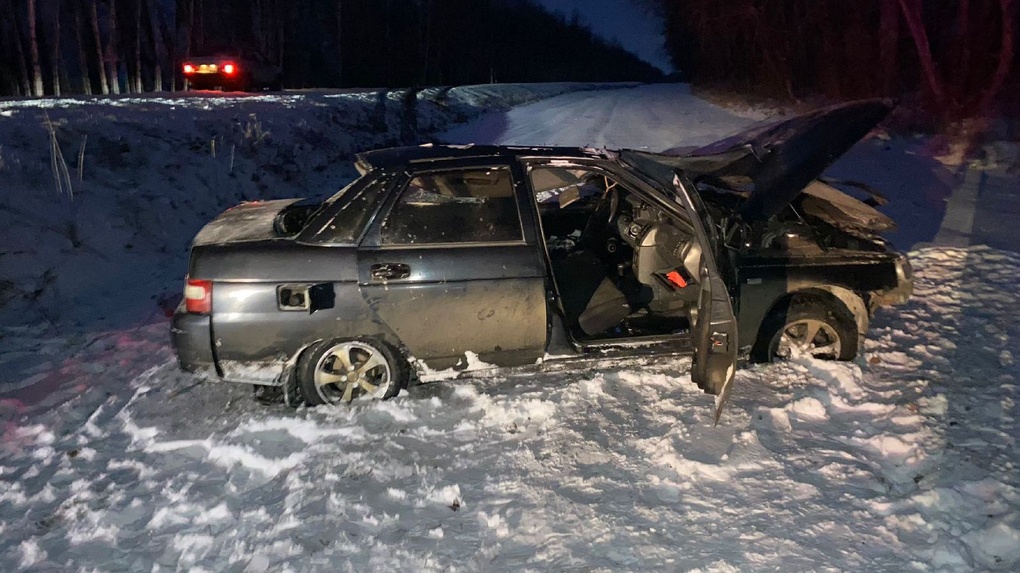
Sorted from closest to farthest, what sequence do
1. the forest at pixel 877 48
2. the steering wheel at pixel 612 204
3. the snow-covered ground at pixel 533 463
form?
the snow-covered ground at pixel 533 463 → the steering wheel at pixel 612 204 → the forest at pixel 877 48

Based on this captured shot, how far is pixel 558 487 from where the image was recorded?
3.58 meters

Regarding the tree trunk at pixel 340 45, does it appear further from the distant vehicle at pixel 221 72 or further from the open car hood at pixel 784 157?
the open car hood at pixel 784 157

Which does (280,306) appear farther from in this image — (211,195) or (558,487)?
(211,195)

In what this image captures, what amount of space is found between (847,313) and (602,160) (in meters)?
2.06

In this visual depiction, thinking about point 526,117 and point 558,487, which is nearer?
point 558,487

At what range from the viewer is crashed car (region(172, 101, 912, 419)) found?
4.05 m

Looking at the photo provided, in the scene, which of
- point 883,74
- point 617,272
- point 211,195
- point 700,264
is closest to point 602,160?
point 700,264

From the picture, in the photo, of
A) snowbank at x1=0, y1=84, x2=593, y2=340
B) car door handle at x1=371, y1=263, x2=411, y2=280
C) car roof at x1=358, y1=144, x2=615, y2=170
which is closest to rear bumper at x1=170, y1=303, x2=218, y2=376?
car door handle at x1=371, y1=263, x2=411, y2=280

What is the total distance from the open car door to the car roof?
0.78 m

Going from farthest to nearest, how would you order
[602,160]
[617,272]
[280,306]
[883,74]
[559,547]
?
[883,74]
[617,272]
[602,160]
[280,306]
[559,547]

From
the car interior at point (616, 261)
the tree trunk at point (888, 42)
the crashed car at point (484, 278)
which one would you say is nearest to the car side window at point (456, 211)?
the crashed car at point (484, 278)

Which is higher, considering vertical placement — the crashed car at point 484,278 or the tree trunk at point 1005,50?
the tree trunk at point 1005,50

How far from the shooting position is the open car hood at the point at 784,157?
4425 millimetres

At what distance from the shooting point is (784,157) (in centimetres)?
469
